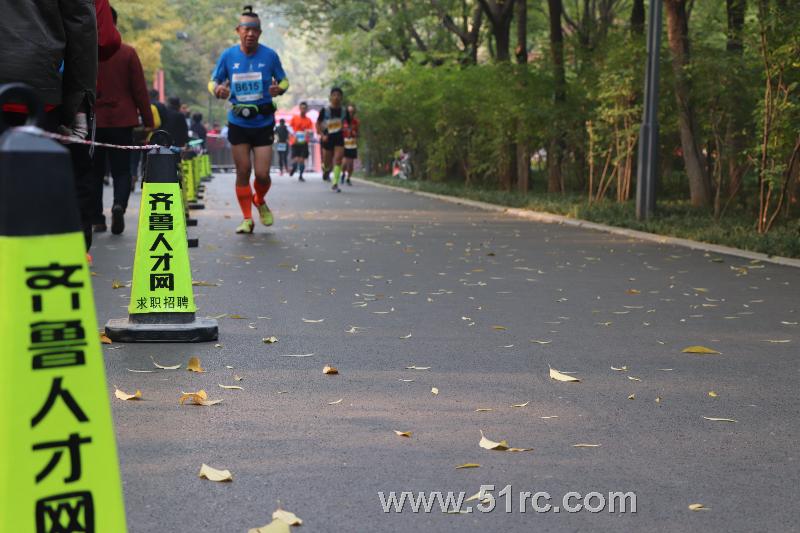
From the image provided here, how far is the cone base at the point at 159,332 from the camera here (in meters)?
7.09

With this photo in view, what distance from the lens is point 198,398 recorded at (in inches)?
219

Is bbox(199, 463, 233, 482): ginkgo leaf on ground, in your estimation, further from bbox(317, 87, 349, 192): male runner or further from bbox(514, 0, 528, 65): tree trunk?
bbox(317, 87, 349, 192): male runner

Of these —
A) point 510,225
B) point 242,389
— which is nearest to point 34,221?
point 242,389

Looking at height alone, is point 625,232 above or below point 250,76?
below

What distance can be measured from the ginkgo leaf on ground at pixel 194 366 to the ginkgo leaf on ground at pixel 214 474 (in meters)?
1.92

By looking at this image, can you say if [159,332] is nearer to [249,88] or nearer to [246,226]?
[249,88]

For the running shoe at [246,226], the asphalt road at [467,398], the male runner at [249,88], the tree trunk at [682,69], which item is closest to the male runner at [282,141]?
the tree trunk at [682,69]

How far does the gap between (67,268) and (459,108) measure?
2684cm

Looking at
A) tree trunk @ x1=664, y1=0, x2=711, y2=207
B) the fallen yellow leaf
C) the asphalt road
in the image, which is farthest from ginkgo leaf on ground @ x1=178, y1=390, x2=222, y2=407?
tree trunk @ x1=664, y1=0, x2=711, y2=207

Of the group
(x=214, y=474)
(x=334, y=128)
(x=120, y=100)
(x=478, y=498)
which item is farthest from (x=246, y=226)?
(x=334, y=128)

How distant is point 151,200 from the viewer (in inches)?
284

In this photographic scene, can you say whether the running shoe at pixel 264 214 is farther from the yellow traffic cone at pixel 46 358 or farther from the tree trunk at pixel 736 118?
the yellow traffic cone at pixel 46 358

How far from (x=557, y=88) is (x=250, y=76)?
34.7ft

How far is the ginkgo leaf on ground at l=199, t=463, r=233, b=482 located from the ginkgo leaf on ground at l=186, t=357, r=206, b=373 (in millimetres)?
1916
